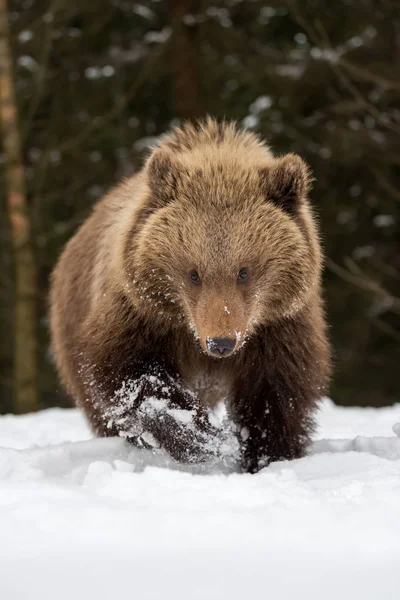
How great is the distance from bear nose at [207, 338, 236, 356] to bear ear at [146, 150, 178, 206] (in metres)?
1.10

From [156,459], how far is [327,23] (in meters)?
11.0

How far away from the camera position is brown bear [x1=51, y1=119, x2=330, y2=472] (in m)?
4.82

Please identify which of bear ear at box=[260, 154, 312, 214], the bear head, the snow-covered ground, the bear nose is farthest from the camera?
bear ear at box=[260, 154, 312, 214]

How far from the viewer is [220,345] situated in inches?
171

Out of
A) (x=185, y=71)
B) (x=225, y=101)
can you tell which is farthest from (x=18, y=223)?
(x=225, y=101)

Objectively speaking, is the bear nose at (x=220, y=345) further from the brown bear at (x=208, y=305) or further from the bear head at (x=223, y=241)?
the bear head at (x=223, y=241)

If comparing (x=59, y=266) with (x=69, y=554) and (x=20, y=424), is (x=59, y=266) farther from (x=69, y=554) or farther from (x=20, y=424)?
(x=69, y=554)

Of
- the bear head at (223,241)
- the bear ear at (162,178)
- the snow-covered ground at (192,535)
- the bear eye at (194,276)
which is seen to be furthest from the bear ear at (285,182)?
the snow-covered ground at (192,535)

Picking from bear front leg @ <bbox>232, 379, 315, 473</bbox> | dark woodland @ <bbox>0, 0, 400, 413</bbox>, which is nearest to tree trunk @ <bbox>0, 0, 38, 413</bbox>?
dark woodland @ <bbox>0, 0, 400, 413</bbox>

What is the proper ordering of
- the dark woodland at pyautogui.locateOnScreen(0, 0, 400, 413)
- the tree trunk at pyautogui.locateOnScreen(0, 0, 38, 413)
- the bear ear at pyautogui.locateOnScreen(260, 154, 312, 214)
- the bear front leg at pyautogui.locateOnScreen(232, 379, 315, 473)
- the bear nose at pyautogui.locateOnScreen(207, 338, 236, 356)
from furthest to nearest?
1. the dark woodland at pyautogui.locateOnScreen(0, 0, 400, 413)
2. the tree trunk at pyautogui.locateOnScreen(0, 0, 38, 413)
3. the bear front leg at pyautogui.locateOnScreen(232, 379, 315, 473)
4. the bear ear at pyautogui.locateOnScreen(260, 154, 312, 214)
5. the bear nose at pyautogui.locateOnScreen(207, 338, 236, 356)

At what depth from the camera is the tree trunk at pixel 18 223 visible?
1048 centimetres

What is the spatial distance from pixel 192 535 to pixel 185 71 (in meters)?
11.1

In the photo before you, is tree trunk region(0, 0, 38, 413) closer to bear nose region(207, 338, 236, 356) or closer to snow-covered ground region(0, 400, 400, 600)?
bear nose region(207, 338, 236, 356)

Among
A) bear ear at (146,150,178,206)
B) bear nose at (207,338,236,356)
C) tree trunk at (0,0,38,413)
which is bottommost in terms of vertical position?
tree trunk at (0,0,38,413)
